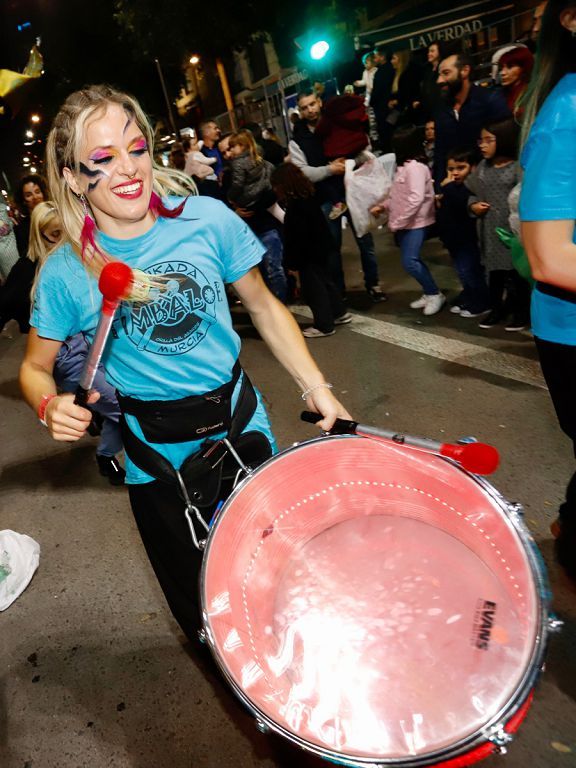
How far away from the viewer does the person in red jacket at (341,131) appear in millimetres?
6180

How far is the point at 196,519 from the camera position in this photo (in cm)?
184

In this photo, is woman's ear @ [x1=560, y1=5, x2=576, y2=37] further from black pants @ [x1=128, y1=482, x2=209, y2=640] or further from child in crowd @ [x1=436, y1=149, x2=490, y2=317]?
child in crowd @ [x1=436, y1=149, x2=490, y2=317]

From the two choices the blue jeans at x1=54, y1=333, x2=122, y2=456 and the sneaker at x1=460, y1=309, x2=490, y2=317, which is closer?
the blue jeans at x1=54, y1=333, x2=122, y2=456

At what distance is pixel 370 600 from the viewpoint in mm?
1321

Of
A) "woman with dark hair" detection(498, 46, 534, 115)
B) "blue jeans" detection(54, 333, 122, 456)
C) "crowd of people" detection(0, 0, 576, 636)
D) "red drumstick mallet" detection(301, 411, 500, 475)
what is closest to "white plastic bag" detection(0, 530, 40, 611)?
"blue jeans" detection(54, 333, 122, 456)

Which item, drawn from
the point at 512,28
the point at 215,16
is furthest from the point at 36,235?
the point at 215,16

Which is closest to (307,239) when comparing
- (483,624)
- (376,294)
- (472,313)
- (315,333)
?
(315,333)

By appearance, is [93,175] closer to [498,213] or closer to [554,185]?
[554,185]

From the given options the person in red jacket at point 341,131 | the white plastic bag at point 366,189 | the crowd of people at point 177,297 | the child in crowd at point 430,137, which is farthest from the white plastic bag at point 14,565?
the child in crowd at point 430,137

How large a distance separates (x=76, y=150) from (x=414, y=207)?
14.4ft

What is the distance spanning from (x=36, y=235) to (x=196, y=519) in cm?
243

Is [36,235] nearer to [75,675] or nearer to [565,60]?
[75,675]

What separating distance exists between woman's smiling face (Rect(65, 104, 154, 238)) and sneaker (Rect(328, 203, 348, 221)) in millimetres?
4854

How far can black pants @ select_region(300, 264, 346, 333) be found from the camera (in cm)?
559
